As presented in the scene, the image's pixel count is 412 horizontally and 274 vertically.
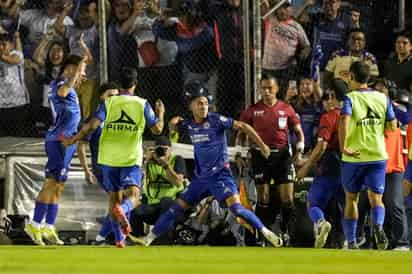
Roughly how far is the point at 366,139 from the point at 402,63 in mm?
4022

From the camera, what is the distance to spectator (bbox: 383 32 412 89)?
17.7 metres

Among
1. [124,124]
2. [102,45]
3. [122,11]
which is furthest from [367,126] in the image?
[122,11]

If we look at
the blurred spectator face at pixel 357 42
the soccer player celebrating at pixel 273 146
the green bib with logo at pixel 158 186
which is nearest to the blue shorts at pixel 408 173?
the soccer player celebrating at pixel 273 146

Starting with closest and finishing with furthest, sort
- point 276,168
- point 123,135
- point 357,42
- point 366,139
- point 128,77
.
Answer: point 128,77 < point 366,139 < point 123,135 < point 276,168 < point 357,42

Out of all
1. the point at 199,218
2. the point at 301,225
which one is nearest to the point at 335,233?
the point at 301,225

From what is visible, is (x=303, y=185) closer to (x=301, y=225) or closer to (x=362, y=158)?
(x=301, y=225)

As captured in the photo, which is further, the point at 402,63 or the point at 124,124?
the point at 402,63

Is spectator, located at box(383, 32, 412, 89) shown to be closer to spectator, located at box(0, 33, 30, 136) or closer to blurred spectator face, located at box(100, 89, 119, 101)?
blurred spectator face, located at box(100, 89, 119, 101)

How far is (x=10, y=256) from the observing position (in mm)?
10750

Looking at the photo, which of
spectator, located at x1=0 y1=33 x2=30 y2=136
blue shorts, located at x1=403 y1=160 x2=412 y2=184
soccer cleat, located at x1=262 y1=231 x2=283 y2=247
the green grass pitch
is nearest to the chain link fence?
spectator, located at x1=0 y1=33 x2=30 y2=136

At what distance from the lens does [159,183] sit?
55.5 ft

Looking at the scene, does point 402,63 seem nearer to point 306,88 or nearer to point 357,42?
point 357,42

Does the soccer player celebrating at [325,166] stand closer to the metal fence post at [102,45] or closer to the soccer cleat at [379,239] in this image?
the soccer cleat at [379,239]

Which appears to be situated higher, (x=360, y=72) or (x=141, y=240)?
(x=360, y=72)
